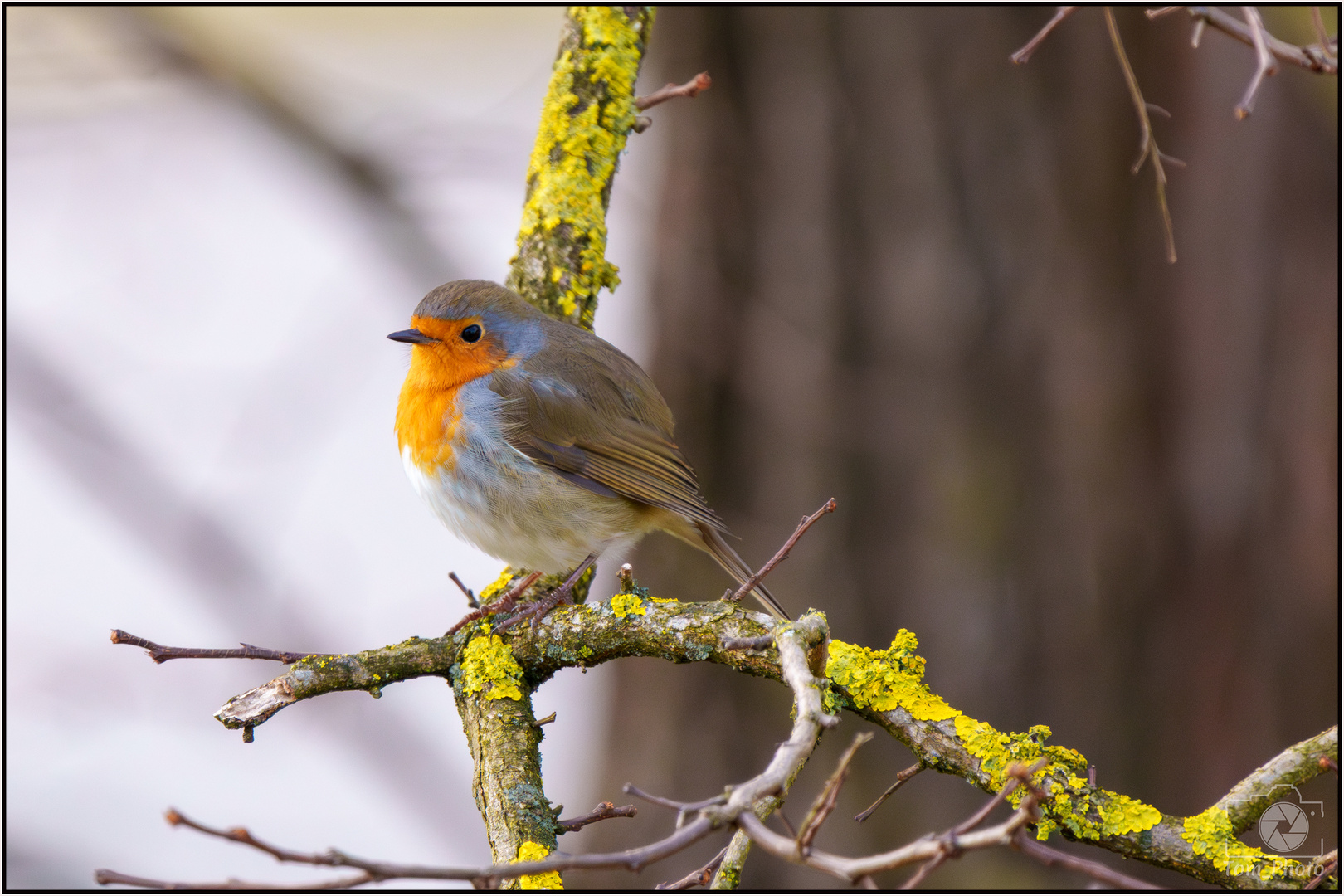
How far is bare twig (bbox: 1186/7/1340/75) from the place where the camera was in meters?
1.89

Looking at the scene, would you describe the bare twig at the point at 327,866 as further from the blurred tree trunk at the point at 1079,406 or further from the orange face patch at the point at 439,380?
the blurred tree trunk at the point at 1079,406

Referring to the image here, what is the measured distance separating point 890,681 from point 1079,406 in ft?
7.21

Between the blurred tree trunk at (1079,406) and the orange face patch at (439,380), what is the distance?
4.43ft

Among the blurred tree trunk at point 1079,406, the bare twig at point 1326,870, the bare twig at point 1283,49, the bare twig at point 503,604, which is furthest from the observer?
the blurred tree trunk at point 1079,406

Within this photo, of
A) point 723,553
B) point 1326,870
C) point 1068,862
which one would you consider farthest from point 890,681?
point 723,553

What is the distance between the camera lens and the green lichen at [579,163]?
305cm

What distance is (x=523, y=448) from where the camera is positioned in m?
2.82

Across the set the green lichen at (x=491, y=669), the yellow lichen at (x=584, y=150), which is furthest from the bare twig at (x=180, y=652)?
the yellow lichen at (x=584, y=150)

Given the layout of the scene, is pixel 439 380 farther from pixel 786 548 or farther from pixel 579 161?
pixel 786 548

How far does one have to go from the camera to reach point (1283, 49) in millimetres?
1922

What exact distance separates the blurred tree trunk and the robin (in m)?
0.98

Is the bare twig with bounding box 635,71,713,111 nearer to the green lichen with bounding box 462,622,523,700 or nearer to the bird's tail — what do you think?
the bird's tail

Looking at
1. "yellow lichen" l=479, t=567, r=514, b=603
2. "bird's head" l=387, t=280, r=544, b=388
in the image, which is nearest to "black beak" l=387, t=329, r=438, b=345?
"bird's head" l=387, t=280, r=544, b=388

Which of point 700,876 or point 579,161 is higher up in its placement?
point 579,161
